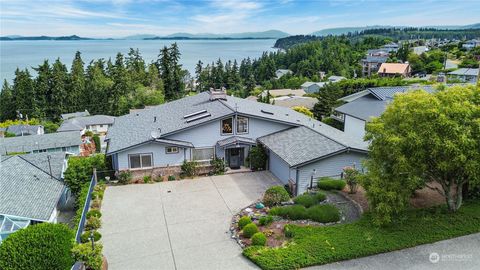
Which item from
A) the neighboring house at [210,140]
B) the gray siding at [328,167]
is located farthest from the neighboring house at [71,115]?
the gray siding at [328,167]

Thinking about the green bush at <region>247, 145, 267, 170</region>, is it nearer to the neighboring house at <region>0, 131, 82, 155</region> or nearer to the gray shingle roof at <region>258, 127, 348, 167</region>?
the gray shingle roof at <region>258, 127, 348, 167</region>

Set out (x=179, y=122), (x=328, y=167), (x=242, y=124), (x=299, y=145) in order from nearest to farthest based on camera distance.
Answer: (x=328, y=167), (x=299, y=145), (x=242, y=124), (x=179, y=122)

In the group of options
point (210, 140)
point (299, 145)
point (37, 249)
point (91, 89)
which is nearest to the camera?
point (37, 249)

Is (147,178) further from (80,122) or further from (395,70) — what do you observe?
(395,70)

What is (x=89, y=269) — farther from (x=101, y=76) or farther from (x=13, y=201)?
(x=101, y=76)

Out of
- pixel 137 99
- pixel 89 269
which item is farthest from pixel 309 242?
pixel 137 99

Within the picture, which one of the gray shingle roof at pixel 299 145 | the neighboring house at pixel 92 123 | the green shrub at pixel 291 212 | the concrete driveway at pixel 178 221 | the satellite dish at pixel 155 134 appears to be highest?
the satellite dish at pixel 155 134

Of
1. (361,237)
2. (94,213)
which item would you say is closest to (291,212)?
(361,237)

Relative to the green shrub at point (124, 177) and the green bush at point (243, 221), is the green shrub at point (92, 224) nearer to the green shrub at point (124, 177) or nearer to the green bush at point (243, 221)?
the green shrub at point (124, 177)
